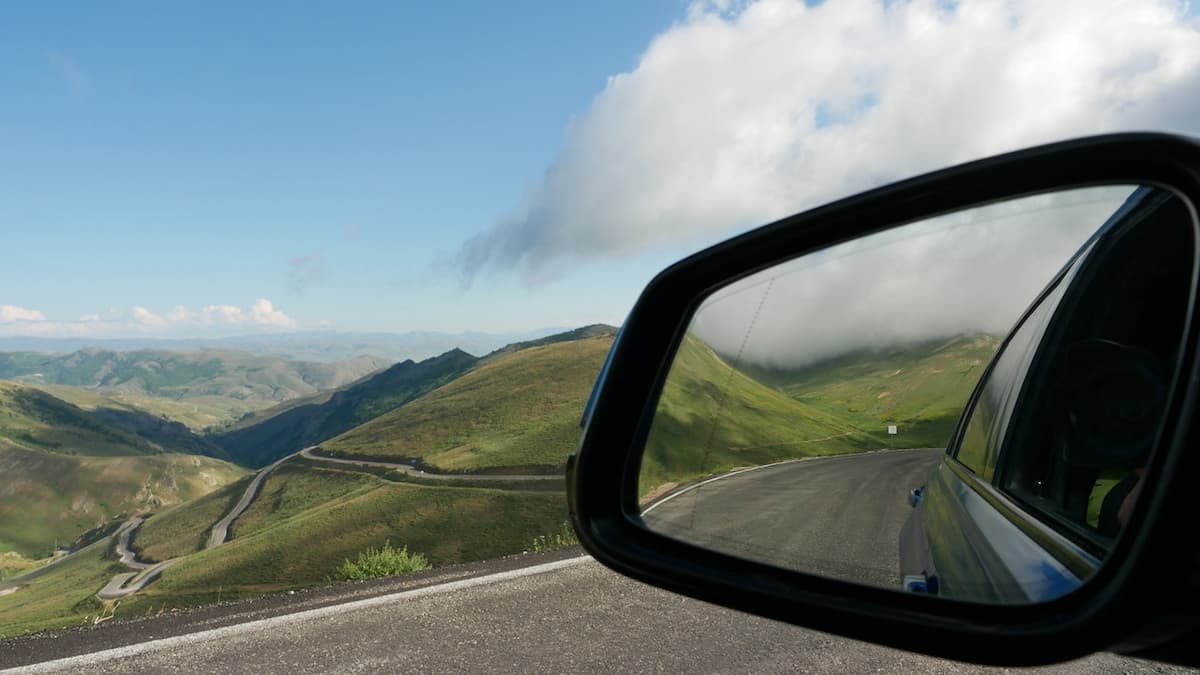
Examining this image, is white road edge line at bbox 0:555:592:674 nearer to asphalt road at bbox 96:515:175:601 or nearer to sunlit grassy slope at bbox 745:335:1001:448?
sunlit grassy slope at bbox 745:335:1001:448

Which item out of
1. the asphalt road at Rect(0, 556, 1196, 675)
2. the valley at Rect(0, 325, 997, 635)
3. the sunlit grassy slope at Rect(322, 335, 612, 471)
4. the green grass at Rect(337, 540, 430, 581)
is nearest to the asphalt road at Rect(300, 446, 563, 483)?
the valley at Rect(0, 325, 997, 635)

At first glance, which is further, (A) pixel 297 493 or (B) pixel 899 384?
(A) pixel 297 493

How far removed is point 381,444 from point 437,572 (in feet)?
388

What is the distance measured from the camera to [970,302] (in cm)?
177

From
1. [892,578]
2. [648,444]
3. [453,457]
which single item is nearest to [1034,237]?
[892,578]

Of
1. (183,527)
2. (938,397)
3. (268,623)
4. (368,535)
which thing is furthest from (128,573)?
(938,397)

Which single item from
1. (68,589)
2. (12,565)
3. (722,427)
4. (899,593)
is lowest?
(12,565)

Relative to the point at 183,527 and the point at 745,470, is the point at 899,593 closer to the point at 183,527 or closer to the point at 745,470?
the point at 745,470

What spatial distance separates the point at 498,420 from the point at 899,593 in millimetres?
107863

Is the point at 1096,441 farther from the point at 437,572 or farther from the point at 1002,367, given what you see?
the point at 437,572

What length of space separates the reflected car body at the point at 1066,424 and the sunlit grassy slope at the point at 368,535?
53.4 meters

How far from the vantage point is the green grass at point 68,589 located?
66062 millimetres

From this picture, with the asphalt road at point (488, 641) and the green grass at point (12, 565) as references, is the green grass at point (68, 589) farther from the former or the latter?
the asphalt road at point (488, 641)

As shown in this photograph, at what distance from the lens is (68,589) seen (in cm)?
9494
